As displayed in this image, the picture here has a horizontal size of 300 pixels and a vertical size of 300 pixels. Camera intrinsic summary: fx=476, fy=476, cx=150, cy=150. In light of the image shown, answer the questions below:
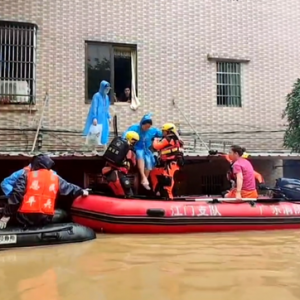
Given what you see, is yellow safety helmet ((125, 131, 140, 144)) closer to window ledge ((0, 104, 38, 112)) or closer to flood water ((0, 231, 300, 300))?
flood water ((0, 231, 300, 300))

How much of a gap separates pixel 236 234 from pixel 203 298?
3.93 metres

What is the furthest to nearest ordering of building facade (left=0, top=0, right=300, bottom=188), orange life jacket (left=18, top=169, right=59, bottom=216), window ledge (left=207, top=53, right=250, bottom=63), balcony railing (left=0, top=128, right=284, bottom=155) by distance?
window ledge (left=207, top=53, right=250, bottom=63) → building facade (left=0, top=0, right=300, bottom=188) → balcony railing (left=0, top=128, right=284, bottom=155) → orange life jacket (left=18, top=169, right=59, bottom=216)

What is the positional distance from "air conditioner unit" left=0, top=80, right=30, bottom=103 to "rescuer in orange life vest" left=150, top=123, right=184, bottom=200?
3.65 m

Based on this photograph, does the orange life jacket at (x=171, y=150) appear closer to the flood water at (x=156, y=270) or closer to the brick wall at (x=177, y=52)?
the flood water at (x=156, y=270)

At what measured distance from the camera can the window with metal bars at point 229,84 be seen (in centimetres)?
1209

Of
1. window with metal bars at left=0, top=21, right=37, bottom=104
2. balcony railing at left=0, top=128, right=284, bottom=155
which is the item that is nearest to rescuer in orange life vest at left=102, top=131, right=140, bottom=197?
balcony railing at left=0, top=128, right=284, bottom=155

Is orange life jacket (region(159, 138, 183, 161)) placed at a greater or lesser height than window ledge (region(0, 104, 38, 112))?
lesser

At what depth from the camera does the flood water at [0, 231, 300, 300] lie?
401cm

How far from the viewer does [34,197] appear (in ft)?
21.6

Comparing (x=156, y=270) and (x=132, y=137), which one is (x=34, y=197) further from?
(x=156, y=270)

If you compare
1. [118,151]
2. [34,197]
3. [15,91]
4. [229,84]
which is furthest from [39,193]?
[229,84]

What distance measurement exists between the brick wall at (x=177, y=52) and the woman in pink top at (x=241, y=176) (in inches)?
126

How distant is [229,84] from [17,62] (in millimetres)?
5245

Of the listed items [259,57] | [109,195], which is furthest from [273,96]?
[109,195]
